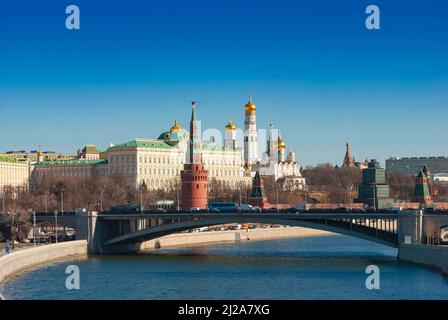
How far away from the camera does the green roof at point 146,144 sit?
380 feet

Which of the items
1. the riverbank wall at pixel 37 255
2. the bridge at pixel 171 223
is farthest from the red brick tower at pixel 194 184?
the riverbank wall at pixel 37 255

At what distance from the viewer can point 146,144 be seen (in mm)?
116812

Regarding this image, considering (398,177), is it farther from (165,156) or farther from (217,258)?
(217,258)

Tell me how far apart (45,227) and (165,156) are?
142ft

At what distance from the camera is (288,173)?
140250 mm

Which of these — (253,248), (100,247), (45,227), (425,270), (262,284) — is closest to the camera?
(262,284)

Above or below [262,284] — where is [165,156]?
above

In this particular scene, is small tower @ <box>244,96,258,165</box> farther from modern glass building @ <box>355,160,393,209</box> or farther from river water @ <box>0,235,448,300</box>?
river water @ <box>0,235,448,300</box>

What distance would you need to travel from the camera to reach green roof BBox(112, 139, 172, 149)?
116m

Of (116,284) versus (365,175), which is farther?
(365,175)

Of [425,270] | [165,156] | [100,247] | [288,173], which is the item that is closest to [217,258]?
[100,247]

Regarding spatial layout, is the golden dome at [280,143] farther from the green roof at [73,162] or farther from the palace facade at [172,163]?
the green roof at [73,162]
